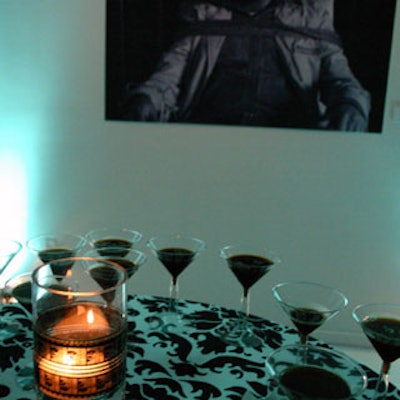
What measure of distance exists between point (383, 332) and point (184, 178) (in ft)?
4.51

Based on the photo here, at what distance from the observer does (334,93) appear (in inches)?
81.4

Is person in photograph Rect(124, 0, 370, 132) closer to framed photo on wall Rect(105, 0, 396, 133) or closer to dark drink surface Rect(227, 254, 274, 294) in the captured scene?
framed photo on wall Rect(105, 0, 396, 133)

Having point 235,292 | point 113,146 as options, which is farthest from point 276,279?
point 113,146

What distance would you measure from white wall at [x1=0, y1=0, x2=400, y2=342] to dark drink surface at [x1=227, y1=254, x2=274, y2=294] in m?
1.00

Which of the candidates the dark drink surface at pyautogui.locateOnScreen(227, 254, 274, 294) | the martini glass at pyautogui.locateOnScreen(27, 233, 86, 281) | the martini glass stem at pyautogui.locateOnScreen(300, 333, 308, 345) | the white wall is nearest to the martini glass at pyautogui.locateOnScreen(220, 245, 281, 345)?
the dark drink surface at pyautogui.locateOnScreen(227, 254, 274, 294)

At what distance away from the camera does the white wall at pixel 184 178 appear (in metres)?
2.15

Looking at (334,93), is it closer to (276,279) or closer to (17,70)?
(276,279)

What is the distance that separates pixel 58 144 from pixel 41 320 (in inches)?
60.6

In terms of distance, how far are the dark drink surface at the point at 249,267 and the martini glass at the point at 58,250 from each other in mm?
393

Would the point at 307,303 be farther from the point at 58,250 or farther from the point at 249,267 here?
the point at 58,250

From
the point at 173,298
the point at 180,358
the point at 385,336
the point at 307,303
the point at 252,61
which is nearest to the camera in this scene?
the point at 385,336

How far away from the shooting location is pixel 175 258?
1236 millimetres

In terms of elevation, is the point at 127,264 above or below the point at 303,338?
above

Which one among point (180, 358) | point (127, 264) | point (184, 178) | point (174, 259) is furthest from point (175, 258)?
point (184, 178)
